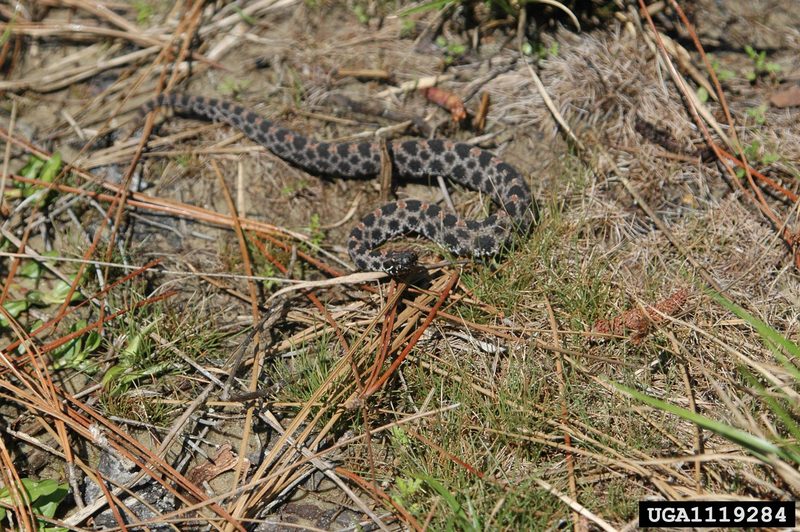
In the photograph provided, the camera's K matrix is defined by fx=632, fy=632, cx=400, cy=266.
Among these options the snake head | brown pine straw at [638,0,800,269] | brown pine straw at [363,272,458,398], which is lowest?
brown pine straw at [363,272,458,398]

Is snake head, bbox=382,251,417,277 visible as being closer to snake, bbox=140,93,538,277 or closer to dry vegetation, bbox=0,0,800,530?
snake, bbox=140,93,538,277

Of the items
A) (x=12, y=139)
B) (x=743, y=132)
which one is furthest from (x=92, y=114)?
(x=743, y=132)

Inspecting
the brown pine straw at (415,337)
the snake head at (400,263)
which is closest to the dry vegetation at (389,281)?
the brown pine straw at (415,337)

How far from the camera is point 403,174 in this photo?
716 centimetres

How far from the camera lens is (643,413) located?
4812mm

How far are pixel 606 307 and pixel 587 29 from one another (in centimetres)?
377

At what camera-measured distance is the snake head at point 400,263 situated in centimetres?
567

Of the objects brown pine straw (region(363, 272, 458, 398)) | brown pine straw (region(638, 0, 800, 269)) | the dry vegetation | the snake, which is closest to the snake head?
the snake

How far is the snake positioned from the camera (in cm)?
623

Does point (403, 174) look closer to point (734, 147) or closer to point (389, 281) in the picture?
point (389, 281)

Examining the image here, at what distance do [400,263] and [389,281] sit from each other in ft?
1.26

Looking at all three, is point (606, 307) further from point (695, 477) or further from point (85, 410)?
point (85, 410)

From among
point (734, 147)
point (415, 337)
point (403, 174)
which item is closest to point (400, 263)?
point (415, 337)

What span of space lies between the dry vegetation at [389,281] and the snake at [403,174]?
189mm
